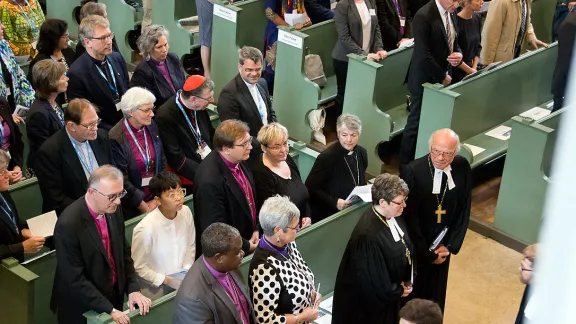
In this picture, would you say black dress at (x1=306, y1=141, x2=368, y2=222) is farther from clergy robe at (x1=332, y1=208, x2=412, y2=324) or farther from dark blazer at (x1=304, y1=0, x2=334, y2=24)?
dark blazer at (x1=304, y1=0, x2=334, y2=24)

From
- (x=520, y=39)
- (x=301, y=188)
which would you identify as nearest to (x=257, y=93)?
(x=301, y=188)

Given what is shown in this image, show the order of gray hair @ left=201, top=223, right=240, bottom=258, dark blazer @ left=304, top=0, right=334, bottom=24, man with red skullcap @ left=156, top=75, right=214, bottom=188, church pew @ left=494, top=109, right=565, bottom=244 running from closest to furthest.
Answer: gray hair @ left=201, top=223, right=240, bottom=258
man with red skullcap @ left=156, top=75, right=214, bottom=188
church pew @ left=494, top=109, right=565, bottom=244
dark blazer @ left=304, top=0, right=334, bottom=24

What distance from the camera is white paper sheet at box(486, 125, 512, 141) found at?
6591mm

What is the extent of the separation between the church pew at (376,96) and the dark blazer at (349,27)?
181 mm

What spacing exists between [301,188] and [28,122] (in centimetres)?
173

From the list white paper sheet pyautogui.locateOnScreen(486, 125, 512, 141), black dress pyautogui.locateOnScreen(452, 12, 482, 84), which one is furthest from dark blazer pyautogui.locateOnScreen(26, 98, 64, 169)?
white paper sheet pyautogui.locateOnScreen(486, 125, 512, 141)

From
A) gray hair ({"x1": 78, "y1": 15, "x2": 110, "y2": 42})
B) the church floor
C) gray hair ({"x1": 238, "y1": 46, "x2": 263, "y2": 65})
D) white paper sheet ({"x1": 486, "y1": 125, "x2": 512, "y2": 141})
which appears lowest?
the church floor

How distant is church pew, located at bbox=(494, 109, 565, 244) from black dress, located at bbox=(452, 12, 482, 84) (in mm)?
901

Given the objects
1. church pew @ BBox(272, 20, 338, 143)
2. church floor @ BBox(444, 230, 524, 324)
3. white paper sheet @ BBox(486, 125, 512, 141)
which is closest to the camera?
church floor @ BBox(444, 230, 524, 324)

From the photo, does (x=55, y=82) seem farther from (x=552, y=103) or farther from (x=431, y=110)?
(x=552, y=103)

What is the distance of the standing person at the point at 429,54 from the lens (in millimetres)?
5895

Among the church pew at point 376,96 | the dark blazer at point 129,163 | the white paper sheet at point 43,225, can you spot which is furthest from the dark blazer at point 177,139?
the church pew at point 376,96

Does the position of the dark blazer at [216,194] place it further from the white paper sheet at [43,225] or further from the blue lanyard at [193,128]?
the blue lanyard at [193,128]

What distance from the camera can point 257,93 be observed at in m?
5.36
